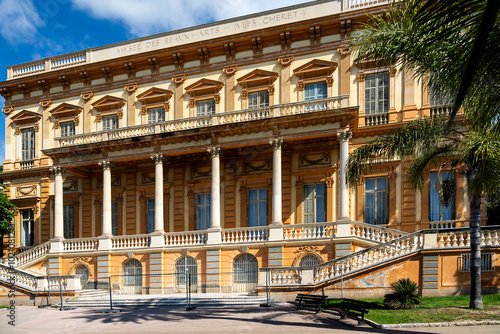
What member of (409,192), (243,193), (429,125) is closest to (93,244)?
(243,193)

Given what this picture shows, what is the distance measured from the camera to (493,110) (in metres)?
6.70

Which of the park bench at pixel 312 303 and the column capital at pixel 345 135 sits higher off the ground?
the column capital at pixel 345 135

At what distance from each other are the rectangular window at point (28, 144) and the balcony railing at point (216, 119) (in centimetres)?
515

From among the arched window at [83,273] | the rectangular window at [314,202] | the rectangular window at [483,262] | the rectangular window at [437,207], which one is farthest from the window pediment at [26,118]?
the rectangular window at [483,262]

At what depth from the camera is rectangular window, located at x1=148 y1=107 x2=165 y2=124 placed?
84.4ft

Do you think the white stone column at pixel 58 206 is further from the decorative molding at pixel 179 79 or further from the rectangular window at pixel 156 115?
the decorative molding at pixel 179 79

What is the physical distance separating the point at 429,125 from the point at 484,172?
2.62 metres

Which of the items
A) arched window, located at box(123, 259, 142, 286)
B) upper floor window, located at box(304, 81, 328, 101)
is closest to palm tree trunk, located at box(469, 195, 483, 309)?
upper floor window, located at box(304, 81, 328, 101)

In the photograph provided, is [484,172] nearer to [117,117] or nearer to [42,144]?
[117,117]

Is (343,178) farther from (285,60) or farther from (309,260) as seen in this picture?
(285,60)

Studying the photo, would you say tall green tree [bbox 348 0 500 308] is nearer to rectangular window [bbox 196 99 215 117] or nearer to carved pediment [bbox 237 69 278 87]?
carved pediment [bbox 237 69 278 87]

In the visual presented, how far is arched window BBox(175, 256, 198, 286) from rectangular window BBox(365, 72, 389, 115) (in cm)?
1115

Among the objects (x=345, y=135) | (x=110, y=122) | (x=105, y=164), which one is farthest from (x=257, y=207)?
(x=110, y=122)

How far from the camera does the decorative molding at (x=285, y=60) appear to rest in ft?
76.2
